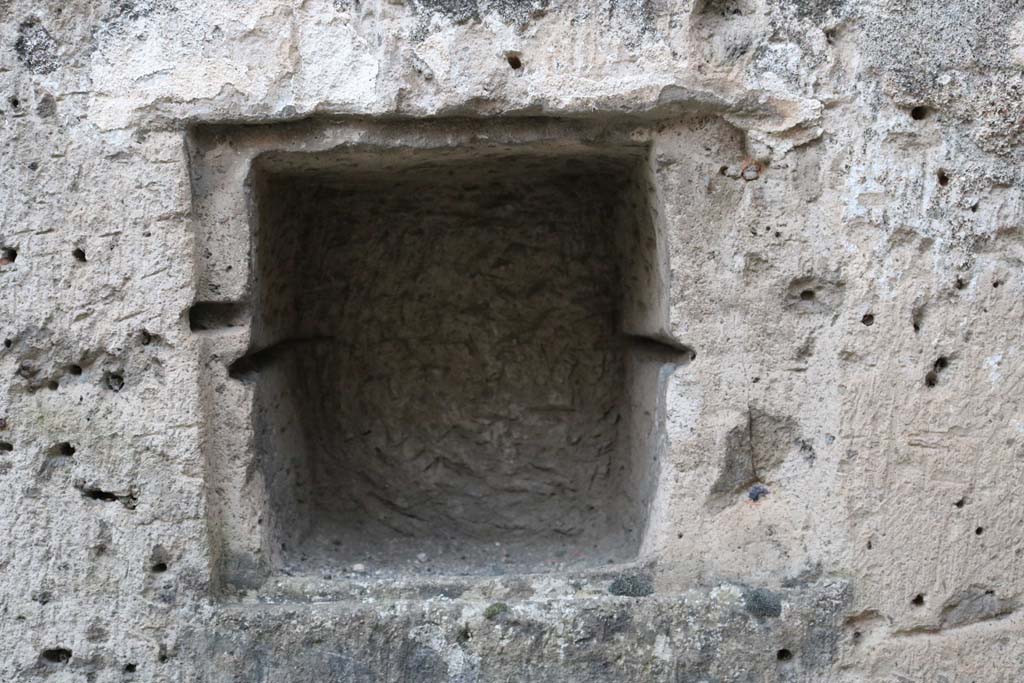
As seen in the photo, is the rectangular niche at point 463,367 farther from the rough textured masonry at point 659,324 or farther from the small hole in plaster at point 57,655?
the small hole in plaster at point 57,655

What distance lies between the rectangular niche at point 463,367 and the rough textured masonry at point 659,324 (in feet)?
0.95

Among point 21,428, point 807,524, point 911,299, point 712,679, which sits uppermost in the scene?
point 911,299

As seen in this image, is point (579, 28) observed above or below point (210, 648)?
above

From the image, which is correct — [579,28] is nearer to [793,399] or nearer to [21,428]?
[793,399]

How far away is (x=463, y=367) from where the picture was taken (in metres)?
2.55

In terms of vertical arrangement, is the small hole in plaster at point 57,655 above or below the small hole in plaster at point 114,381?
below

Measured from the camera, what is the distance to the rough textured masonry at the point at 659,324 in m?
1.90

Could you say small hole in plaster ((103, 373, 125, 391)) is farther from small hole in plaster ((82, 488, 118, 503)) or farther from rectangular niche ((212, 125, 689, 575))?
rectangular niche ((212, 125, 689, 575))

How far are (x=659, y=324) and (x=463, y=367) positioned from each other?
627mm

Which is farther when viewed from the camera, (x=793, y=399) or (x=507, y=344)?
(x=507, y=344)

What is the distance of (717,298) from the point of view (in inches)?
77.9

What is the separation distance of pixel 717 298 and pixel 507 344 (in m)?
0.71

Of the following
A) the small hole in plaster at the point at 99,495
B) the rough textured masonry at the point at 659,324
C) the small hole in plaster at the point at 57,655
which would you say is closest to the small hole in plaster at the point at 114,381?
the rough textured masonry at the point at 659,324

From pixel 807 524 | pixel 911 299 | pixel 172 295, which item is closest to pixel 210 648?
pixel 172 295
